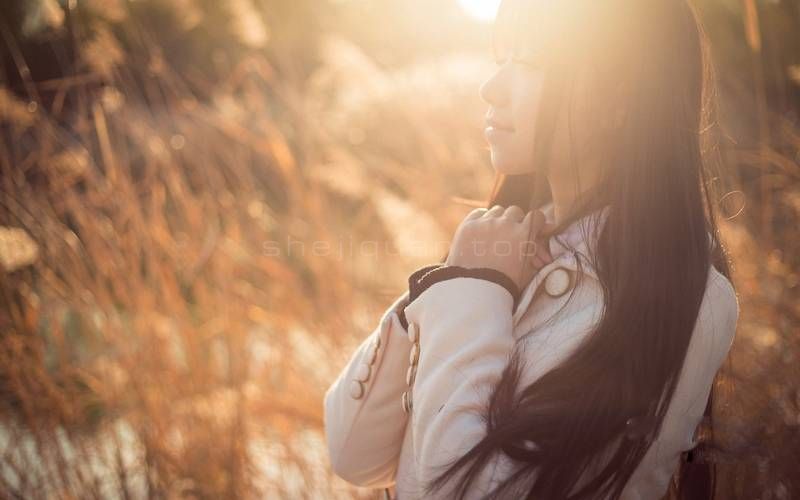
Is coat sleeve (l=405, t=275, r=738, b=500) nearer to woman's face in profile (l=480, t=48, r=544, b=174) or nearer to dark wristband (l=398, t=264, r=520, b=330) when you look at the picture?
dark wristband (l=398, t=264, r=520, b=330)

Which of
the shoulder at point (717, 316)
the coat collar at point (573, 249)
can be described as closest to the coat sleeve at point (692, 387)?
the shoulder at point (717, 316)

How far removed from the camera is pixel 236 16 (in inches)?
86.0

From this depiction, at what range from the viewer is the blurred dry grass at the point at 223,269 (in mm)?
1888

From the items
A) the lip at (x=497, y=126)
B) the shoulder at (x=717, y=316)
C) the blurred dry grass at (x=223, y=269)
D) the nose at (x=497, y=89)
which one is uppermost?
the nose at (x=497, y=89)

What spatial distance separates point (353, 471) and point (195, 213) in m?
1.21

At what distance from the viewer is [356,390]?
1242mm

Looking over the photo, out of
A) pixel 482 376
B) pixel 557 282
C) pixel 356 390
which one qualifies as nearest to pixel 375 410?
pixel 356 390

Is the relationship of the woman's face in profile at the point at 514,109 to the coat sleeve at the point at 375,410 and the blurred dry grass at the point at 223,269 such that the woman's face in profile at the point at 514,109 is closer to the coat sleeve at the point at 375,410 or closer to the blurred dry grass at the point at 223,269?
the coat sleeve at the point at 375,410

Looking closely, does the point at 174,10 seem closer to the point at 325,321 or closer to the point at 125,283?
the point at 125,283

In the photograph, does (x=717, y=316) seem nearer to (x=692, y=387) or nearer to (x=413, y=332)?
(x=692, y=387)

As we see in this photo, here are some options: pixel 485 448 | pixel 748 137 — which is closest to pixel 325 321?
pixel 485 448

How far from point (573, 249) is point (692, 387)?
0.24 m

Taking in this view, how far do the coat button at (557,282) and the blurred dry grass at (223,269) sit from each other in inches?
26.2

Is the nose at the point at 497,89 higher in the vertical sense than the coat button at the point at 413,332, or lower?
higher
